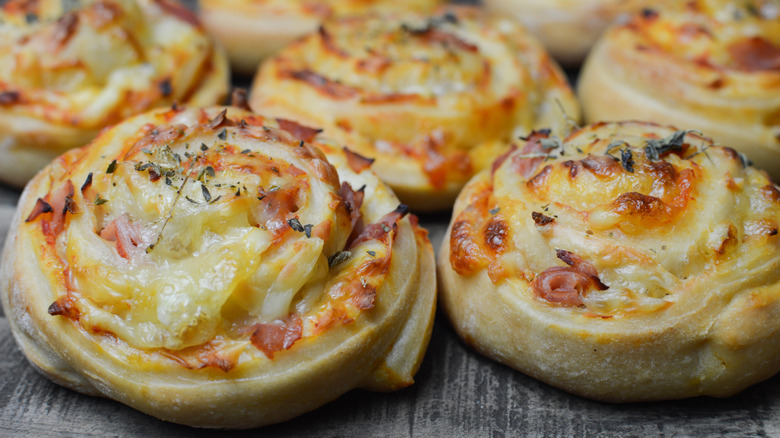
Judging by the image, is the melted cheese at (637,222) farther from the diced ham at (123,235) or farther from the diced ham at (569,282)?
the diced ham at (123,235)

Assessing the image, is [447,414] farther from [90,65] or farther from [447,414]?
[90,65]

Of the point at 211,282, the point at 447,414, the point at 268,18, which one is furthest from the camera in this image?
the point at 268,18

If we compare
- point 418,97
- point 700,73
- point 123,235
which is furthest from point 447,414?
point 700,73

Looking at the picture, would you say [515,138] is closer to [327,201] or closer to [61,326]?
[327,201]

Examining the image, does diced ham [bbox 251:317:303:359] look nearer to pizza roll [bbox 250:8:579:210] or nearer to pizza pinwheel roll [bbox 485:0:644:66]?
pizza roll [bbox 250:8:579:210]

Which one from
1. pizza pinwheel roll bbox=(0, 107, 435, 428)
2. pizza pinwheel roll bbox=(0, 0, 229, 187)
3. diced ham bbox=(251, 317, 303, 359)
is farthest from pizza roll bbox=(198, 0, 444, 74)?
diced ham bbox=(251, 317, 303, 359)

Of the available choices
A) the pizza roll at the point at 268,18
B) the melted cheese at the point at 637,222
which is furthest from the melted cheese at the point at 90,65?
the melted cheese at the point at 637,222

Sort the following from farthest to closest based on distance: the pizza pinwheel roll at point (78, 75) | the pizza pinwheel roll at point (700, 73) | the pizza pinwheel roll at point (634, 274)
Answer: the pizza pinwheel roll at point (700, 73), the pizza pinwheel roll at point (78, 75), the pizza pinwheel roll at point (634, 274)
